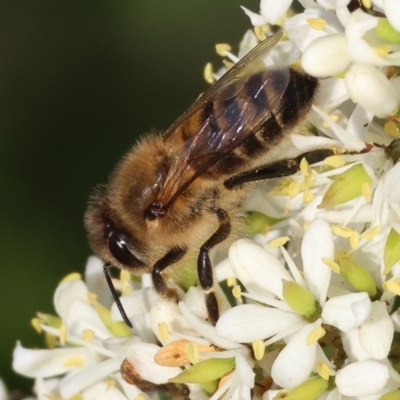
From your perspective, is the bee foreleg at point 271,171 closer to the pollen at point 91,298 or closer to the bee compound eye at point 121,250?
the bee compound eye at point 121,250

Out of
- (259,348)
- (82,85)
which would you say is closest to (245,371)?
(259,348)

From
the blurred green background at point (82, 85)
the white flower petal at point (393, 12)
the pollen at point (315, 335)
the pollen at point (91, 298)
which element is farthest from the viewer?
the blurred green background at point (82, 85)

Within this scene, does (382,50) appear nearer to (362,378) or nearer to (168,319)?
(362,378)

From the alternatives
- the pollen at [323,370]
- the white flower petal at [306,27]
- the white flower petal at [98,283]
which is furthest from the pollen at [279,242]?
the white flower petal at [98,283]

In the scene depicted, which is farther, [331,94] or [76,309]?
[76,309]

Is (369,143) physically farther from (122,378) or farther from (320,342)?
(122,378)

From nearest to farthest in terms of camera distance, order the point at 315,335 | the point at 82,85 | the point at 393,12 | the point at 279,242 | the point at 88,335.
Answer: the point at 393,12
the point at 315,335
the point at 279,242
the point at 88,335
the point at 82,85
